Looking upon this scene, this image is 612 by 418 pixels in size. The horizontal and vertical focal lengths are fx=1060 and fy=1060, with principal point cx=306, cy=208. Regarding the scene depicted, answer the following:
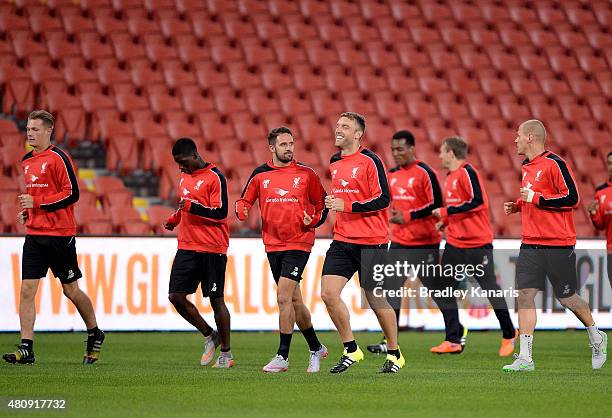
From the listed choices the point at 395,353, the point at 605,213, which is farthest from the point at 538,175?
the point at 605,213

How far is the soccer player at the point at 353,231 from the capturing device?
870 centimetres

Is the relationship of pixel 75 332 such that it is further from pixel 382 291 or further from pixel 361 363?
pixel 382 291

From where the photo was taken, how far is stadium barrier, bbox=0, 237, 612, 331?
43.1ft

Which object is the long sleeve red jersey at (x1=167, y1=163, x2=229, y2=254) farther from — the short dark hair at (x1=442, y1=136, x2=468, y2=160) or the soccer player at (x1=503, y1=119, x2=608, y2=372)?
the short dark hair at (x1=442, y1=136, x2=468, y2=160)

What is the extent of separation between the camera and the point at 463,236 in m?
11.5

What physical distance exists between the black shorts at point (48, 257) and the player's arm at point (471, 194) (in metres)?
3.94

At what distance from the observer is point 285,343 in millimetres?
8953

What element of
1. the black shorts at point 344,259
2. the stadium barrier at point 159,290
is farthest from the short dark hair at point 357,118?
the stadium barrier at point 159,290

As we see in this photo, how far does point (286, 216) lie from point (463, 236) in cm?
312

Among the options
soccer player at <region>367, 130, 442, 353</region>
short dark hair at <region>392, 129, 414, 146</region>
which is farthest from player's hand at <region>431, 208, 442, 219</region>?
short dark hair at <region>392, 129, 414, 146</region>

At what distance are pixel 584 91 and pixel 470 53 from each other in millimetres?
2388

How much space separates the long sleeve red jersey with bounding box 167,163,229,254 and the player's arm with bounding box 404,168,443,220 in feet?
7.96

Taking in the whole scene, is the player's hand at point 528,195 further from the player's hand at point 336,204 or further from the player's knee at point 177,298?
the player's knee at point 177,298

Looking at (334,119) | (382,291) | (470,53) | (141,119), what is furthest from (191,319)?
(470,53)
